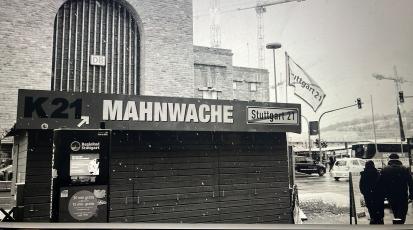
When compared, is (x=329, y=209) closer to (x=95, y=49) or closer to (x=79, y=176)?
(x=79, y=176)

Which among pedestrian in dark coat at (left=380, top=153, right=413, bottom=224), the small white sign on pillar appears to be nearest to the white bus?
pedestrian in dark coat at (left=380, top=153, right=413, bottom=224)

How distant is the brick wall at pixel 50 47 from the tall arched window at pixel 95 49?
46 cm

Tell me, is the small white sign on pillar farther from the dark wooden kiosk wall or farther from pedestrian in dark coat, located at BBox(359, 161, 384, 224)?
pedestrian in dark coat, located at BBox(359, 161, 384, 224)

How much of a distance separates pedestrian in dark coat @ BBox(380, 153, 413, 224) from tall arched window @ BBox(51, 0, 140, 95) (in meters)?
11.2

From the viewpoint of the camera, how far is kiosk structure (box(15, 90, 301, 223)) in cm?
647

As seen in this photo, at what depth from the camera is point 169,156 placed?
9367mm

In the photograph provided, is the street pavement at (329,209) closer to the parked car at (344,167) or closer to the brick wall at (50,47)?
the brick wall at (50,47)

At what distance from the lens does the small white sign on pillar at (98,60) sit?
49.0 ft

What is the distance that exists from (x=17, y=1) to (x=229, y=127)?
35.8 feet

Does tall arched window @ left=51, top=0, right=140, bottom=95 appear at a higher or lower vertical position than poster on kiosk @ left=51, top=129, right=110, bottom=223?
higher

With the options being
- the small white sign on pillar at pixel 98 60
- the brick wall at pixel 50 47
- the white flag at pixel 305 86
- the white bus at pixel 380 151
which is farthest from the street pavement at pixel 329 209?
the white bus at pixel 380 151

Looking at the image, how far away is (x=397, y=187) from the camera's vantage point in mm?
9688

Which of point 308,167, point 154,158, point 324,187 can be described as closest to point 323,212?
point 154,158

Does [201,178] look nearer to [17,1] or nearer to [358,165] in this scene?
[17,1]
